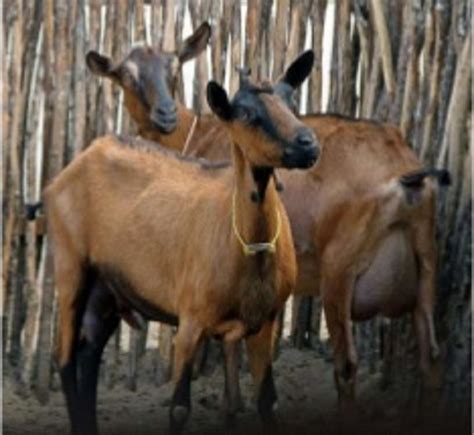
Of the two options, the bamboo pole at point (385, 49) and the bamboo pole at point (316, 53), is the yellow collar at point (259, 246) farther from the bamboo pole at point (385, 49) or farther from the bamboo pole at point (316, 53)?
the bamboo pole at point (316, 53)

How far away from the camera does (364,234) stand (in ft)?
27.1

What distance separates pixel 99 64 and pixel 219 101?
193 centimetres

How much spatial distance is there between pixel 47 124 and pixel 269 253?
8.11ft

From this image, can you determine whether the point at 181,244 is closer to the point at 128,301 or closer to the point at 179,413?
the point at 128,301

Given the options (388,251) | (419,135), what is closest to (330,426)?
(388,251)

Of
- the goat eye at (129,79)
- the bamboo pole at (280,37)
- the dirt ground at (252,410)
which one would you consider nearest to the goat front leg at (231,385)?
the dirt ground at (252,410)

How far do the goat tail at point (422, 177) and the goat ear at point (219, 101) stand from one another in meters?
1.24

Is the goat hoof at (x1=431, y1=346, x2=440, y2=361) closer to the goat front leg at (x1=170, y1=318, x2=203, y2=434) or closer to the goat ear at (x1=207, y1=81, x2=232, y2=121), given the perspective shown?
the goat front leg at (x1=170, y1=318, x2=203, y2=434)

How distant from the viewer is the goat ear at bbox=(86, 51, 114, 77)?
29.2 ft

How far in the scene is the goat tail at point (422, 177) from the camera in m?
8.03

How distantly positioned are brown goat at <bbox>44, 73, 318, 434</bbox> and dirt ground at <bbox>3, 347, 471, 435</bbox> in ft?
1.74

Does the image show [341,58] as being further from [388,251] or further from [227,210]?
[227,210]

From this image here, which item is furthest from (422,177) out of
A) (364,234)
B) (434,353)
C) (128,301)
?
(128,301)

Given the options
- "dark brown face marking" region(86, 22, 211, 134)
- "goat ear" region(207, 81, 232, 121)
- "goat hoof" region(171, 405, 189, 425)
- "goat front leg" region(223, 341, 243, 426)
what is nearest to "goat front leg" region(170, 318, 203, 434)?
"goat hoof" region(171, 405, 189, 425)
